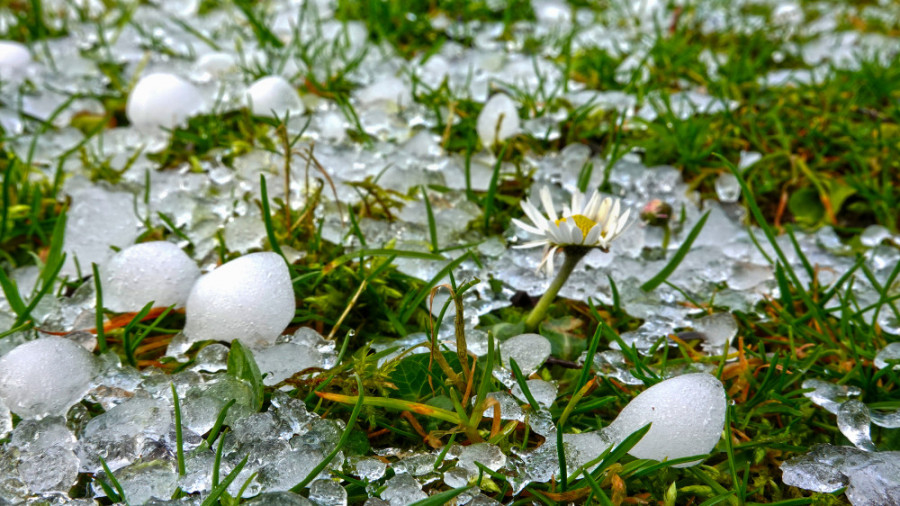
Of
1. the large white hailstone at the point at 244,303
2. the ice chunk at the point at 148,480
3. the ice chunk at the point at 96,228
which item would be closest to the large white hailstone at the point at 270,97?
the ice chunk at the point at 96,228

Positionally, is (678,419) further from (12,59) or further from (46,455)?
(12,59)

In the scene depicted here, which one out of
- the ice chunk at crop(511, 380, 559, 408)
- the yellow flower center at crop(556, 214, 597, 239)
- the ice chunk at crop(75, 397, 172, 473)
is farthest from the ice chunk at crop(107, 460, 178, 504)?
the yellow flower center at crop(556, 214, 597, 239)

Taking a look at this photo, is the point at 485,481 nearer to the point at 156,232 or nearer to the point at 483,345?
the point at 483,345

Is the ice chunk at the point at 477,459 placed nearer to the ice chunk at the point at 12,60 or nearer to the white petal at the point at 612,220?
the white petal at the point at 612,220

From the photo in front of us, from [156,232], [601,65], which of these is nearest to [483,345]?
[156,232]

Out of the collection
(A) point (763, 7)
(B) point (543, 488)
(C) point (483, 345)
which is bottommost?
(B) point (543, 488)

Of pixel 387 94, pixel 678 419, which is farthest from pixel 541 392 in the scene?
pixel 387 94

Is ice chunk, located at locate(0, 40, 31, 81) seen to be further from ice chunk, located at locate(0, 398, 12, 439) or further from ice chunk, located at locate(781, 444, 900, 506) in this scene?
ice chunk, located at locate(781, 444, 900, 506)
